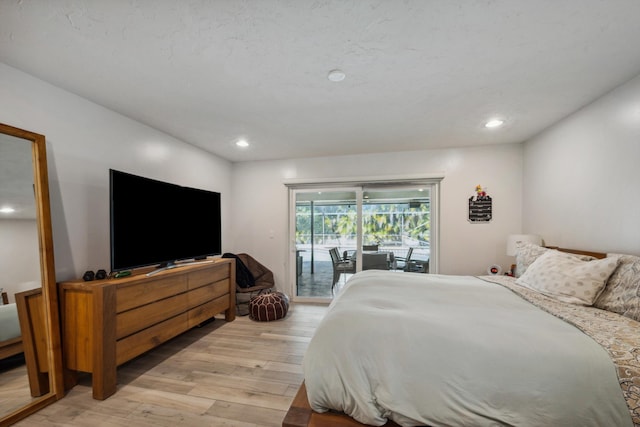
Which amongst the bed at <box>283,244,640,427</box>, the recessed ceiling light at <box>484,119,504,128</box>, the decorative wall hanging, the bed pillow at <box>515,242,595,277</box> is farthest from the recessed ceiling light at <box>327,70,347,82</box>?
the decorative wall hanging

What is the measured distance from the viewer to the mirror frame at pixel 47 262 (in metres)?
1.83

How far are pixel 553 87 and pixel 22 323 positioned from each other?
4341 mm

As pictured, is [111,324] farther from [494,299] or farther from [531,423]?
[494,299]

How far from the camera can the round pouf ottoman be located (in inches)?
130

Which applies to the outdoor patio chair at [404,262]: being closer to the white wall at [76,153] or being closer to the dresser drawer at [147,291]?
the dresser drawer at [147,291]

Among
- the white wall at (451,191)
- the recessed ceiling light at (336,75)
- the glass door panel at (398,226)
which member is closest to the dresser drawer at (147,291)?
the white wall at (451,191)

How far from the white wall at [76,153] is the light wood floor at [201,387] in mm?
993

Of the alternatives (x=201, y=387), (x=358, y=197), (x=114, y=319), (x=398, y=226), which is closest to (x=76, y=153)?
(x=114, y=319)

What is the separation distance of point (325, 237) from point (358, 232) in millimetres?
583

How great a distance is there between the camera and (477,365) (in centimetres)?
111

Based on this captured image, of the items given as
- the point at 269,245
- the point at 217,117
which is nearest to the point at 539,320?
the point at 217,117

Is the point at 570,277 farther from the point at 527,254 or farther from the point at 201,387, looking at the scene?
the point at 201,387

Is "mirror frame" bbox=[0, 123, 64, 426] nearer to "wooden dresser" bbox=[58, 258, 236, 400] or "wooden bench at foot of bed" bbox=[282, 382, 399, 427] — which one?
"wooden dresser" bbox=[58, 258, 236, 400]

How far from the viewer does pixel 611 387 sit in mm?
1020
